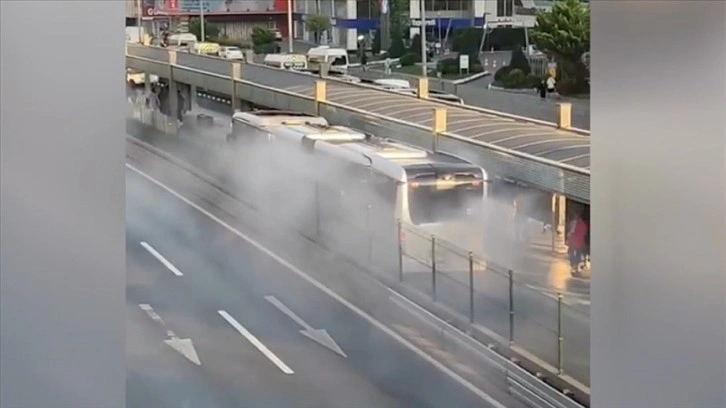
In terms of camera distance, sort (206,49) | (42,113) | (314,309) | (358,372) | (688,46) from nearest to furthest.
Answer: (42,113), (688,46), (206,49), (358,372), (314,309)

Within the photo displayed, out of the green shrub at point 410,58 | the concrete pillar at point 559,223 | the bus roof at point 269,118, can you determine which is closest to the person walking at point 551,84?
the green shrub at point 410,58

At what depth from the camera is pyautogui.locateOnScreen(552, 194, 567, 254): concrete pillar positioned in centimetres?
328

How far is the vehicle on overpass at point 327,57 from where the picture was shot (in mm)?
3051

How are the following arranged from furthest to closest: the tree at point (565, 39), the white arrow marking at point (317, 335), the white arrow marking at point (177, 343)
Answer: the white arrow marking at point (317, 335) < the white arrow marking at point (177, 343) < the tree at point (565, 39)

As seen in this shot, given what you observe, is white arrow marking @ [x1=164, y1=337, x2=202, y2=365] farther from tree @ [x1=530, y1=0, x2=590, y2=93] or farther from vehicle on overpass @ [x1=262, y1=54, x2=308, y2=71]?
tree @ [x1=530, y1=0, x2=590, y2=93]

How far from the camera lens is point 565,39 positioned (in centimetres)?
254

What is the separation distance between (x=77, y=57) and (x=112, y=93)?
25 mm

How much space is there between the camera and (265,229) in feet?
15.6

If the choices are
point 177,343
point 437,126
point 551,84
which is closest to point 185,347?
point 177,343

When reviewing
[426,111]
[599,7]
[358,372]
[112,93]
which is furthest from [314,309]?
[112,93]

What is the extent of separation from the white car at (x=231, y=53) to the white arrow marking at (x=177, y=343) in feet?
3.05

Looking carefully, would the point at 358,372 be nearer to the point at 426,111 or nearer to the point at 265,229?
the point at 426,111

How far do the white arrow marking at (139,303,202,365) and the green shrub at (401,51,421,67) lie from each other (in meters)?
1.18

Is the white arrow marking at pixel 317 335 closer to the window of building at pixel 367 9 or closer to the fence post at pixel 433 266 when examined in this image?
the fence post at pixel 433 266
